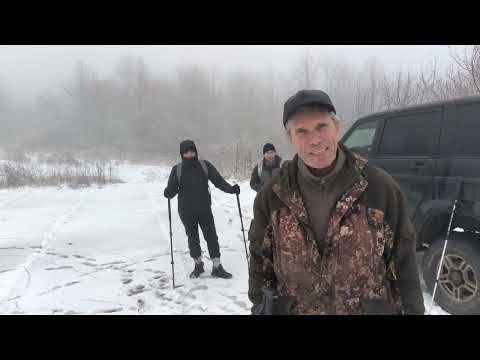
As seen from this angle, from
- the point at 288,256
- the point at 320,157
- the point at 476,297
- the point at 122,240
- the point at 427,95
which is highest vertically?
the point at 427,95

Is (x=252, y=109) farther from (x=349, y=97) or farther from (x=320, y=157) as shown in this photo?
(x=320, y=157)

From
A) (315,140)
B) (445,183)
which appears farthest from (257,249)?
(445,183)

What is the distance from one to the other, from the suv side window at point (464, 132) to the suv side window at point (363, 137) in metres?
1.13

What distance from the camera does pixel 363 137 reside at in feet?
15.2

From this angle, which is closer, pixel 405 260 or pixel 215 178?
pixel 405 260

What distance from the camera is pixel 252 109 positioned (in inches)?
1842

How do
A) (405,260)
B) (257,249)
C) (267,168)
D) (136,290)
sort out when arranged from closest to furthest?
(405,260) → (257,249) → (136,290) → (267,168)

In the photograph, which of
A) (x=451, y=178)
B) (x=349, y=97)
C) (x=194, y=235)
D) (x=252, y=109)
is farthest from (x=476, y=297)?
(x=252, y=109)

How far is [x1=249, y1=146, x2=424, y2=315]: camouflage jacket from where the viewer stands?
1.38 meters

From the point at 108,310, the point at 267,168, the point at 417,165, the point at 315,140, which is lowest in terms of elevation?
the point at 108,310

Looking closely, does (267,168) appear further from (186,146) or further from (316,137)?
(316,137)

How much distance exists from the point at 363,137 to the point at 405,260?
11.4 feet

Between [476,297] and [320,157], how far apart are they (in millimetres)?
2493

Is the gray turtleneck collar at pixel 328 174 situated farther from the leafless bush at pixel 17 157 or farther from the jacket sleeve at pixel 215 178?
the leafless bush at pixel 17 157
